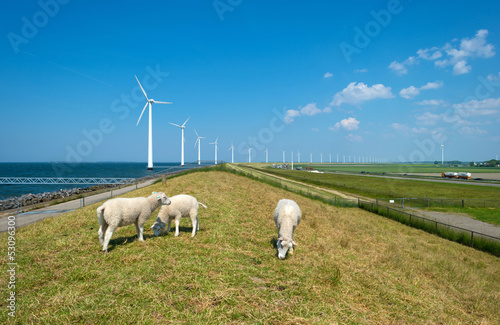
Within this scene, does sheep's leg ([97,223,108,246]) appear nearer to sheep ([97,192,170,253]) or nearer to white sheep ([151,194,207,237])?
sheep ([97,192,170,253])

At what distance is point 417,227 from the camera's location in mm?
25438

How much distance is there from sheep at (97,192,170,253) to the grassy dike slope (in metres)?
0.61

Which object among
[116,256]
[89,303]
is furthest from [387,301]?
[116,256]

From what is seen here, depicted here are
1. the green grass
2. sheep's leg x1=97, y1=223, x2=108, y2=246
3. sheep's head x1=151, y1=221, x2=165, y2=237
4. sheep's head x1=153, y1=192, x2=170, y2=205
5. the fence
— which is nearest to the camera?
sheep's leg x1=97, y1=223, x2=108, y2=246

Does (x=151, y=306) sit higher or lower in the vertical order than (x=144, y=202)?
lower

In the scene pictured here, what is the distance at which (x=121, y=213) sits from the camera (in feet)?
25.6

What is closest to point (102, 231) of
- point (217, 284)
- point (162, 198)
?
point (162, 198)

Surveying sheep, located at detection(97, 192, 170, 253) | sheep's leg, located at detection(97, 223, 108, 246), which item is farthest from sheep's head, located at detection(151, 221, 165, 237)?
sheep's leg, located at detection(97, 223, 108, 246)

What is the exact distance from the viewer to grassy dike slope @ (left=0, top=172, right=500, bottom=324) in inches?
195

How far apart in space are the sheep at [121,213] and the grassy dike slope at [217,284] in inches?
24.1

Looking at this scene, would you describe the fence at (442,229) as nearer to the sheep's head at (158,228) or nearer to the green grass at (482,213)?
the green grass at (482,213)

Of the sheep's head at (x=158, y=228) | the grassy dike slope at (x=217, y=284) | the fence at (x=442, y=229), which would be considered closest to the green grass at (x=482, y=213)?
the fence at (x=442, y=229)

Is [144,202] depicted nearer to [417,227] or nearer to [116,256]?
[116,256]

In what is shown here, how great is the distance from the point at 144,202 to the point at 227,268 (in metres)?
3.92
